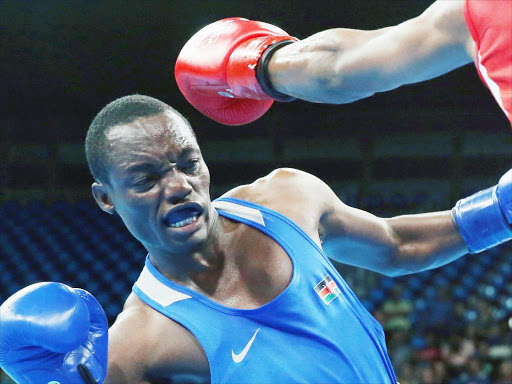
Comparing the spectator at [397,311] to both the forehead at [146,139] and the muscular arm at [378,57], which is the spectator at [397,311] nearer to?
the forehead at [146,139]

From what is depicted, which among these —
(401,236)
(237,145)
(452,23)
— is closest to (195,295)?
(401,236)

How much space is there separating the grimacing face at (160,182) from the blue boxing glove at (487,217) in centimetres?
78

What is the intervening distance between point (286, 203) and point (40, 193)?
841 centimetres

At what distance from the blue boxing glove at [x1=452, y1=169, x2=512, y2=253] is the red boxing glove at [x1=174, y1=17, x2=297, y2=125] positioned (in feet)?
2.25

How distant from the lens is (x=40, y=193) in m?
9.90

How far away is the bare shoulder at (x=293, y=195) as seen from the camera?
207cm

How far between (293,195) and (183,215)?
0.39m

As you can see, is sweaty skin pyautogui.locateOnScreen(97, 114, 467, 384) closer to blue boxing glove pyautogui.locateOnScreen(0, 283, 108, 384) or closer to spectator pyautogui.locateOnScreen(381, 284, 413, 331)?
blue boxing glove pyautogui.locateOnScreen(0, 283, 108, 384)

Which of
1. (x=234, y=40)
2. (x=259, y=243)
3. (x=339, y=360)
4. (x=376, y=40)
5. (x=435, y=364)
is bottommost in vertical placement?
(x=435, y=364)

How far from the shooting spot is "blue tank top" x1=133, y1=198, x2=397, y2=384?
180 cm

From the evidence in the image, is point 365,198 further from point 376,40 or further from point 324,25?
point 376,40

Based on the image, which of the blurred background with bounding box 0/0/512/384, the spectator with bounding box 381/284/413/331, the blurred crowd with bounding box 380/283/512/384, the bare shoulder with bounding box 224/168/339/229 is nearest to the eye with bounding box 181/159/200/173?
the bare shoulder with bounding box 224/168/339/229

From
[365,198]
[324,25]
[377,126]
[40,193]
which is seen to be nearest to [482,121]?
[377,126]

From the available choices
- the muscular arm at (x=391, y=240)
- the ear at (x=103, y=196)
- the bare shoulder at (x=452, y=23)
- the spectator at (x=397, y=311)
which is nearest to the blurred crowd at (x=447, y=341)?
the spectator at (x=397, y=311)
